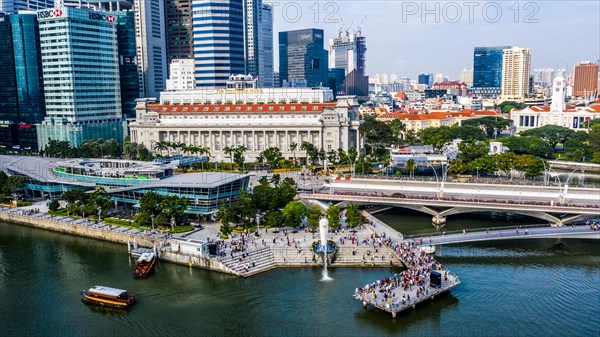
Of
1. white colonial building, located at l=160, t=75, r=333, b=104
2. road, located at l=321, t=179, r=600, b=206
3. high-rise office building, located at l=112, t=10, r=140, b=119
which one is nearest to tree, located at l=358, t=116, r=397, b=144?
white colonial building, located at l=160, t=75, r=333, b=104

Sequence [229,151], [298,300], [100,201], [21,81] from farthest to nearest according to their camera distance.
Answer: [21,81], [229,151], [100,201], [298,300]

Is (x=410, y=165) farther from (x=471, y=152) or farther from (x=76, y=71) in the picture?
(x=76, y=71)

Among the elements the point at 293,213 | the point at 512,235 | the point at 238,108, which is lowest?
the point at 512,235

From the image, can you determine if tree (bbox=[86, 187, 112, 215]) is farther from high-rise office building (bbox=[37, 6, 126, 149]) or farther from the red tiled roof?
high-rise office building (bbox=[37, 6, 126, 149])

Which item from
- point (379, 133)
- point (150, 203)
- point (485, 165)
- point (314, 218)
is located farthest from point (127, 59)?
point (314, 218)

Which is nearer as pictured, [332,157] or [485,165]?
[485,165]

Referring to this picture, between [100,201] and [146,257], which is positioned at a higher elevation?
[100,201]

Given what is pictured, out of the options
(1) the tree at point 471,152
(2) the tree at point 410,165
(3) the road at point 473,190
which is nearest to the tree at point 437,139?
(1) the tree at point 471,152
